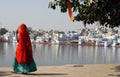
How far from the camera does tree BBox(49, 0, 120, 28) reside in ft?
40.2

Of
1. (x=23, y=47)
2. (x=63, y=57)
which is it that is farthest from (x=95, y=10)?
(x=63, y=57)

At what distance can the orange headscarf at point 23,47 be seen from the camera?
12.7 m

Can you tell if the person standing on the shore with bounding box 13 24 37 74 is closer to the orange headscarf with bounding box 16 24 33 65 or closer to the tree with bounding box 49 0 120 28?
the orange headscarf with bounding box 16 24 33 65

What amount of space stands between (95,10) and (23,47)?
2.80m

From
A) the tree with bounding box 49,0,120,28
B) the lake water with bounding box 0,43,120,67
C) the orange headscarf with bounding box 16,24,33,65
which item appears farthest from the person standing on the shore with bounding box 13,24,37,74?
the lake water with bounding box 0,43,120,67

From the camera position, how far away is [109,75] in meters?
13.4

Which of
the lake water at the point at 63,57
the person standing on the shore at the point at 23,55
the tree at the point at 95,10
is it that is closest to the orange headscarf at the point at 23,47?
the person standing on the shore at the point at 23,55

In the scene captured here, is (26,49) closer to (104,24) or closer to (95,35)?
(104,24)

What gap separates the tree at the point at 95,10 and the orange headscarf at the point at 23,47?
136 centimetres

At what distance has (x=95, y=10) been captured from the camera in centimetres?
1316

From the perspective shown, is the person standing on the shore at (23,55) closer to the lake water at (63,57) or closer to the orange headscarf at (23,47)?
the orange headscarf at (23,47)

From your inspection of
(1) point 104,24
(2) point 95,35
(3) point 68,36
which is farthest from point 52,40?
(1) point 104,24

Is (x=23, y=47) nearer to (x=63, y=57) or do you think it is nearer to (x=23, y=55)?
(x=23, y=55)

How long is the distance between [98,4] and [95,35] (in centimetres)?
11079
